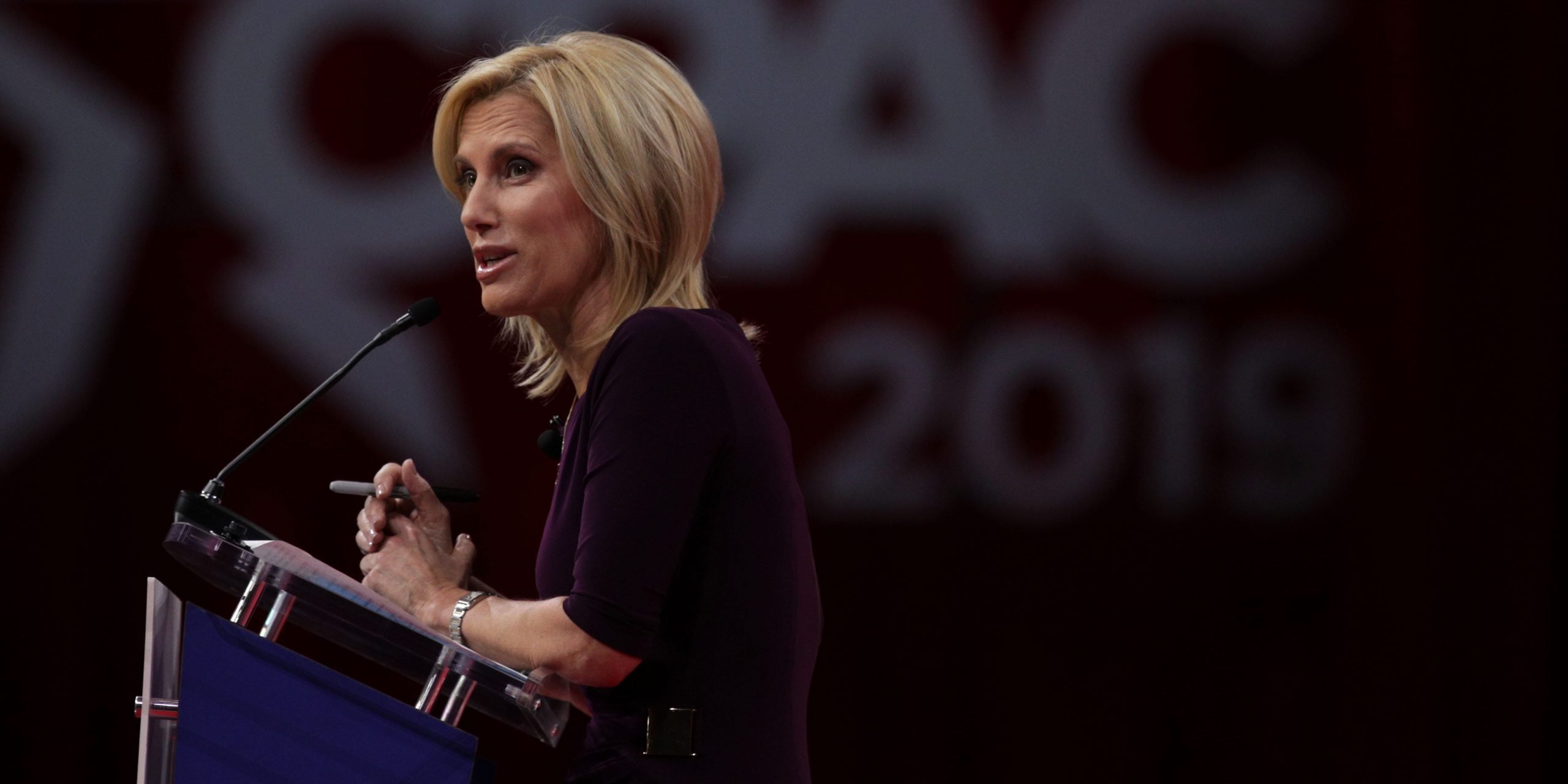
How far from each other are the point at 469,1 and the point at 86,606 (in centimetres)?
138

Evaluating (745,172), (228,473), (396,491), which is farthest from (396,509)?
(745,172)

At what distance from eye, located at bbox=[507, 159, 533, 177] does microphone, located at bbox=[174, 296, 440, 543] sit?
186 mm

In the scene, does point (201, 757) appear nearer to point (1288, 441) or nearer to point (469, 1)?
point (469, 1)

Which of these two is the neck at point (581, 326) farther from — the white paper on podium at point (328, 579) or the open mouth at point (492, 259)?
the white paper on podium at point (328, 579)

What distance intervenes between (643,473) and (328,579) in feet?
0.84

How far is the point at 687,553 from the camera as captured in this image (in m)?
1.24

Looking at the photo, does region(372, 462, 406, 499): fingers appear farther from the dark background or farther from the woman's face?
the dark background

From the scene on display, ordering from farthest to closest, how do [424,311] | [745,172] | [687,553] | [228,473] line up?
[745,172] < [424,311] < [228,473] < [687,553]

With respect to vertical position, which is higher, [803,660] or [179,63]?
[179,63]

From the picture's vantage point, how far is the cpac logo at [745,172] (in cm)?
277

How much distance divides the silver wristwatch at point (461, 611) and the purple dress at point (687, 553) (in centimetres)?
6

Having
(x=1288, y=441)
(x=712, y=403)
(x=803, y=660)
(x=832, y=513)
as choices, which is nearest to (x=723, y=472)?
(x=712, y=403)

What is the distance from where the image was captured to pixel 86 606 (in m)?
2.73

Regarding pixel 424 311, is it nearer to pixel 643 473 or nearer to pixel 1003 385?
pixel 643 473
